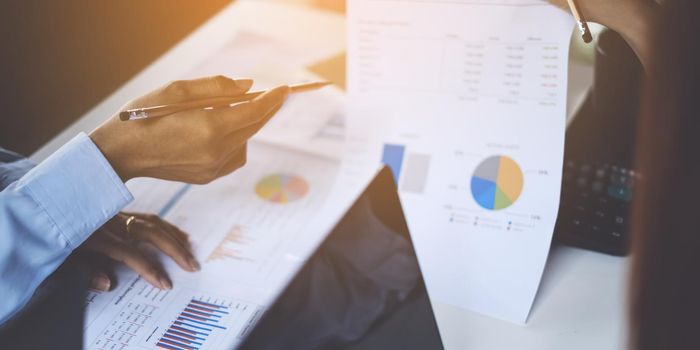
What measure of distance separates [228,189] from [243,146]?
8 cm

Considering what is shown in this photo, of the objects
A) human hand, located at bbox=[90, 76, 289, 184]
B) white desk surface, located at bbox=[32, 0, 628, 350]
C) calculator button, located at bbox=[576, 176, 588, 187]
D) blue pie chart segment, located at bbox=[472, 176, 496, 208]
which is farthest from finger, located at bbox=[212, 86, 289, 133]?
calculator button, located at bbox=[576, 176, 588, 187]

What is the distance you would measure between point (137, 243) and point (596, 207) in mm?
469

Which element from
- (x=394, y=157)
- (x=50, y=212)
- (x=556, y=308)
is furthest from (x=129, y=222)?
(x=556, y=308)

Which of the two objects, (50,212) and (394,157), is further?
(394,157)

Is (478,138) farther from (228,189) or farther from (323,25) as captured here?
(323,25)

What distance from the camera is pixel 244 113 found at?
57 centimetres

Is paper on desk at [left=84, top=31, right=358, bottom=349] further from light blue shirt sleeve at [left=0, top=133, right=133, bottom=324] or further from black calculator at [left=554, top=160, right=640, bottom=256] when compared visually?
black calculator at [left=554, top=160, right=640, bottom=256]

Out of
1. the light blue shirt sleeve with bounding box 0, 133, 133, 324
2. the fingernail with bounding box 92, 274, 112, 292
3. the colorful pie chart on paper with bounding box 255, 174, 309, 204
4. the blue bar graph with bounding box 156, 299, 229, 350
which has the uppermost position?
the light blue shirt sleeve with bounding box 0, 133, 133, 324

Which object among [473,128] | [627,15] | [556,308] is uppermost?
[627,15]

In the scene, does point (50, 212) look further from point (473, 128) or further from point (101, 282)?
point (473, 128)

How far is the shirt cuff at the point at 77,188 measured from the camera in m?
0.50

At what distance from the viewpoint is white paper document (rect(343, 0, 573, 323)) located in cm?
63

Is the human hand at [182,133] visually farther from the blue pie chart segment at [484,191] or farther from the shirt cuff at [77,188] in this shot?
the blue pie chart segment at [484,191]

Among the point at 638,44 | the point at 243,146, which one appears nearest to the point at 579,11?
the point at 638,44
